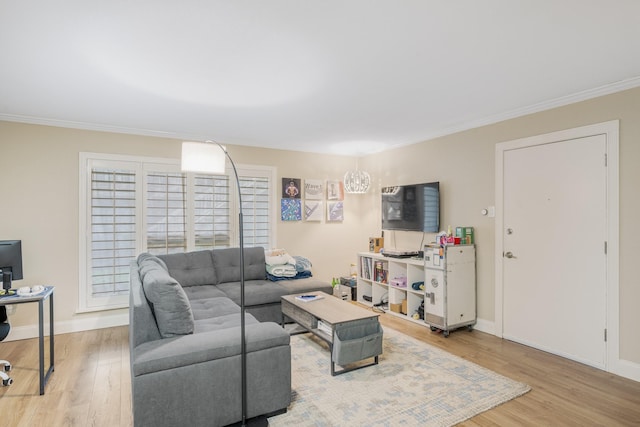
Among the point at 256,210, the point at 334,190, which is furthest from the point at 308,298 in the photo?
the point at 334,190

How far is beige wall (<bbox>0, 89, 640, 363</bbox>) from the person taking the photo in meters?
2.75

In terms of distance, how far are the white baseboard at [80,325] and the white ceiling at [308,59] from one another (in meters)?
2.25

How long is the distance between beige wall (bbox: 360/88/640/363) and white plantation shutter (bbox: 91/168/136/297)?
355 cm

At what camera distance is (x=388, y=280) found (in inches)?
180

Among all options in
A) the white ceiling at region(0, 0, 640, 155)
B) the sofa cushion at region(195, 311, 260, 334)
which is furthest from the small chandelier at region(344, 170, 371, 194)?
the sofa cushion at region(195, 311, 260, 334)

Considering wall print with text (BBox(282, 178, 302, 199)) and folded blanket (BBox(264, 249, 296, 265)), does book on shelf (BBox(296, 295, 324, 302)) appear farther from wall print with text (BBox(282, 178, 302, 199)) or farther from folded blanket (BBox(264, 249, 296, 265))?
wall print with text (BBox(282, 178, 302, 199))

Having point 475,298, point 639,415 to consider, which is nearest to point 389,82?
point 475,298

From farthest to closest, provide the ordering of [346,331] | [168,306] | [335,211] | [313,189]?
1. [335,211]
2. [313,189]
3. [346,331]
4. [168,306]

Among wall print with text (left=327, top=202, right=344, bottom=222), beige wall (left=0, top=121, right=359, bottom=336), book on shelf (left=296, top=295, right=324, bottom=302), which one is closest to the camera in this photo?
book on shelf (left=296, top=295, right=324, bottom=302)

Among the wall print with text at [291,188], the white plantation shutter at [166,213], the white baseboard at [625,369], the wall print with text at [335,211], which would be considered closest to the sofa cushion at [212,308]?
the white plantation shutter at [166,213]

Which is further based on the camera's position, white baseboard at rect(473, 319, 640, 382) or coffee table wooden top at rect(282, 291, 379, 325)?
coffee table wooden top at rect(282, 291, 379, 325)

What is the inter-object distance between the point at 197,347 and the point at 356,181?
3.68 m

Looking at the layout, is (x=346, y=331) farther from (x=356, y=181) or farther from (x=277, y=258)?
(x=356, y=181)

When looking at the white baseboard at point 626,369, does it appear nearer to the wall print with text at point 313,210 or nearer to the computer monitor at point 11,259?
the wall print with text at point 313,210
